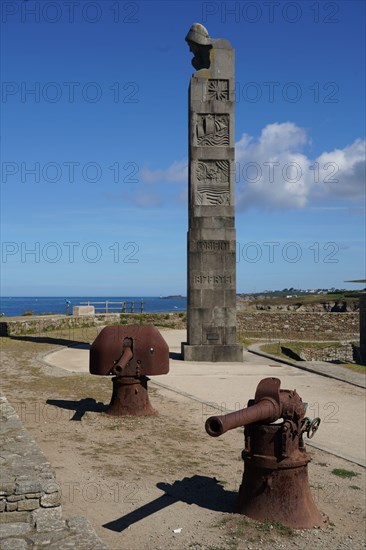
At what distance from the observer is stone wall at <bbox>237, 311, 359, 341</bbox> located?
1251 inches

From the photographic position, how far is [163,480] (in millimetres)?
6738

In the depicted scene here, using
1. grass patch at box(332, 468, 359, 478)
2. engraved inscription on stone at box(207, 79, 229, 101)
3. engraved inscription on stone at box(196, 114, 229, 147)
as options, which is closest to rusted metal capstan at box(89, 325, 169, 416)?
grass patch at box(332, 468, 359, 478)

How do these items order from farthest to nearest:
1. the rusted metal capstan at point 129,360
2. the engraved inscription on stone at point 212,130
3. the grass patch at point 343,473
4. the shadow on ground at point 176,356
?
the shadow on ground at point 176,356
the engraved inscription on stone at point 212,130
the rusted metal capstan at point 129,360
the grass patch at point 343,473

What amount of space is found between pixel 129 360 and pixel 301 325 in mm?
24597

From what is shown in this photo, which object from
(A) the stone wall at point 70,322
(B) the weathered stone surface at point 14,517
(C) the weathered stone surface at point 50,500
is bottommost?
(B) the weathered stone surface at point 14,517

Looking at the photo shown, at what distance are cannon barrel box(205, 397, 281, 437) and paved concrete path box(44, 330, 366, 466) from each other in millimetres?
3120

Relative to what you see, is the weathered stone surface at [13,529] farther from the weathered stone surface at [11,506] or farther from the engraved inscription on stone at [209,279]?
the engraved inscription on stone at [209,279]

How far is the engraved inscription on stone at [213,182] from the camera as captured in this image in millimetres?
17609

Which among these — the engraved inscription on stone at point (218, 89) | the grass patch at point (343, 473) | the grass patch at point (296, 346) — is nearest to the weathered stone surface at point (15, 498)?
the grass patch at point (343, 473)

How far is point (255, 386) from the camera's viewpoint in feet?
43.4

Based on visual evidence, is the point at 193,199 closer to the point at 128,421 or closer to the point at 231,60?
the point at 231,60

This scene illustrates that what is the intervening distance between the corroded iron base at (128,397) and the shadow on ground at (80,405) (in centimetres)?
49

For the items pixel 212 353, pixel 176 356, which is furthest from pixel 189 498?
pixel 176 356

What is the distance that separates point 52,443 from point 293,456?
379 centimetres
